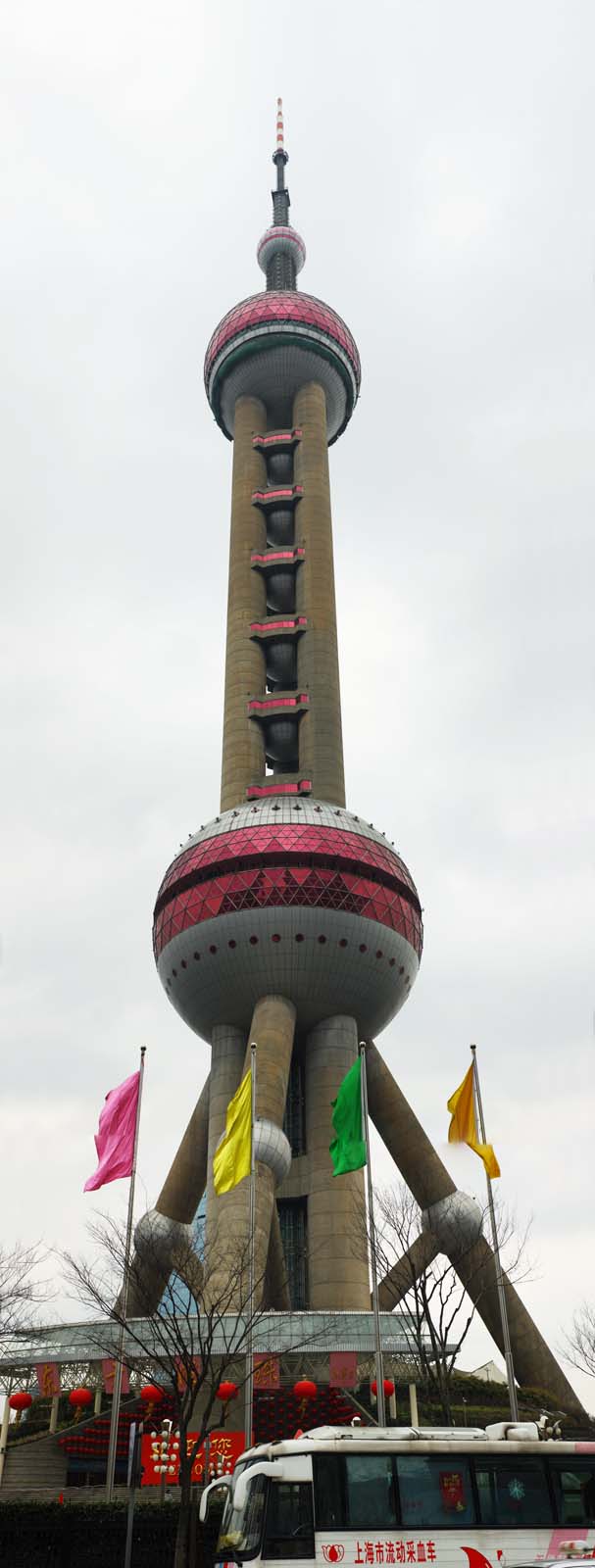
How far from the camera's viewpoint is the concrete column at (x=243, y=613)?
8156 centimetres

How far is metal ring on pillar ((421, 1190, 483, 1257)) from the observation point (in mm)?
65875

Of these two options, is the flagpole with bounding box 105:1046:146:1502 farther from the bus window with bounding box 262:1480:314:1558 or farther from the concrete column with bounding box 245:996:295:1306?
the concrete column with bounding box 245:996:295:1306

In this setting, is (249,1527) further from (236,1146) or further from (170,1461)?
(170,1461)

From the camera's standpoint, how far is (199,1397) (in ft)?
160

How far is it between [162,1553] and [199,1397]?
70.9 ft

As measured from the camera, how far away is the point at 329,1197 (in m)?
66.1

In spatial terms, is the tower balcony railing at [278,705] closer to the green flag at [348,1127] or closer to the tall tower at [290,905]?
the tall tower at [290,905]

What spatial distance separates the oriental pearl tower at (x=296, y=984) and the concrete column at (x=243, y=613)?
7.3 inches

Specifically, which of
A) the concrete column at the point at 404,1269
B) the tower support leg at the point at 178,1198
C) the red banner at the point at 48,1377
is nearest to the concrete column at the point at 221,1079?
the tower support leg at the point at 178,1198

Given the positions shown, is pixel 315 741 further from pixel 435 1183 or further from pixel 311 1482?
pixel 311 1482

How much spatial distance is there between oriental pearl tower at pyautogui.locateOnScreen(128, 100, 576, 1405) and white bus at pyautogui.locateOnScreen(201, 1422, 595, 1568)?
118 feet

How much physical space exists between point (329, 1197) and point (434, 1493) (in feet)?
152

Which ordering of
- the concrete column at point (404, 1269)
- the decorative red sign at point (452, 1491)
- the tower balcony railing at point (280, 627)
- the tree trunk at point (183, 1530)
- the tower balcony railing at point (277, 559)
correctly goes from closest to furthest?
the decorative red sign at point (452, 1491), the tree trunk at point (183, 1530), the concrete column at point (404, 1269), the tower balcony railing at point (280, 627), the tower balcony railing at point (277, 559)

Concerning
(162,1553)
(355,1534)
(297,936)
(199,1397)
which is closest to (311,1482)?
(355,1534)
